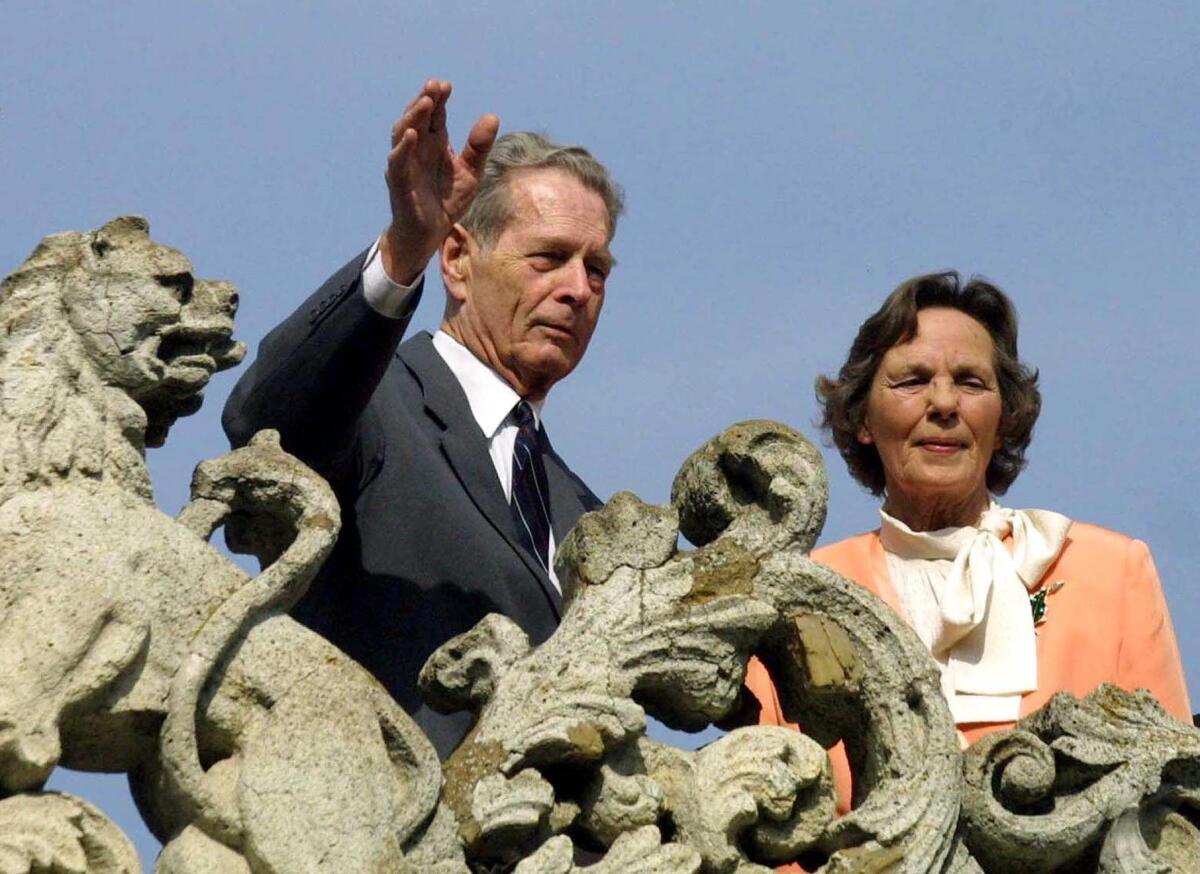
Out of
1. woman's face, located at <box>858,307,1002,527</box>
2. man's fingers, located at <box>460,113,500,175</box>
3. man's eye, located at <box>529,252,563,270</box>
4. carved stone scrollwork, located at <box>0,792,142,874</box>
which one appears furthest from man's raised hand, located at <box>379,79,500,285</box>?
carved stone scrollwork, located at <box>0,792,142,874</box>

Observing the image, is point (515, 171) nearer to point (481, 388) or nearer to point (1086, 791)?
point (481, 388)

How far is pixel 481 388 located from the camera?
35.8 ft

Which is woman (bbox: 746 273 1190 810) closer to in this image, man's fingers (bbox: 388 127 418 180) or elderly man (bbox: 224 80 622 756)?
elderly man (bbox: 224 80 622 756)

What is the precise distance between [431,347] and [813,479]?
225cm

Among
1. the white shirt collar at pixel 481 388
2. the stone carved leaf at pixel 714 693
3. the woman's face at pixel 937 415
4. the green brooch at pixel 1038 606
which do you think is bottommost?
the stone carved leaf at pixel 714 693

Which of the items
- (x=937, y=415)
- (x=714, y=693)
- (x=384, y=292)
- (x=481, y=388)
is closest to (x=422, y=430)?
(x=481, y=388)

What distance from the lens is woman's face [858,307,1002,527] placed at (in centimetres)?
1081

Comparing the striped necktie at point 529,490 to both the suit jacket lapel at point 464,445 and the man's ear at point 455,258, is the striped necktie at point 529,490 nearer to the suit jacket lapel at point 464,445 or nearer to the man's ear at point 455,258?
the suit jacket lapel at point 464,445

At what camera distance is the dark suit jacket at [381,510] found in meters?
9.71

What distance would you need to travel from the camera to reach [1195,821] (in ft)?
30.9

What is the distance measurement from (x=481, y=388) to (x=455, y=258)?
0.66 meters

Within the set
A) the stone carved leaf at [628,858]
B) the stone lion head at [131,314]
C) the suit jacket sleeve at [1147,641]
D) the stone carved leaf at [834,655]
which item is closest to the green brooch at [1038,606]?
the suit jacket sleeve at [1147,641]

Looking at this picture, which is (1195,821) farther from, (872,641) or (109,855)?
(109,855)

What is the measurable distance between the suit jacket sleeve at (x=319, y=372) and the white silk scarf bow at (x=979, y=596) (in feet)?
6.15
